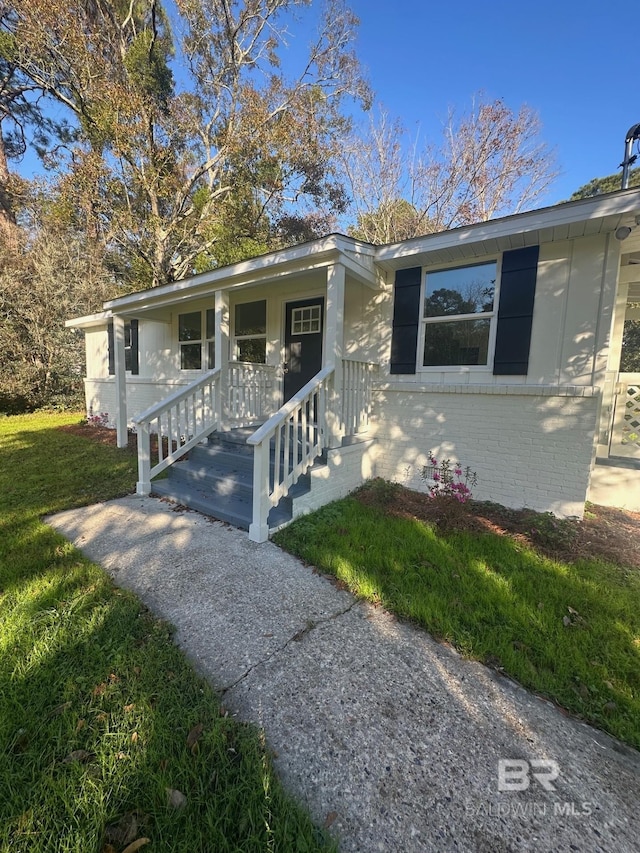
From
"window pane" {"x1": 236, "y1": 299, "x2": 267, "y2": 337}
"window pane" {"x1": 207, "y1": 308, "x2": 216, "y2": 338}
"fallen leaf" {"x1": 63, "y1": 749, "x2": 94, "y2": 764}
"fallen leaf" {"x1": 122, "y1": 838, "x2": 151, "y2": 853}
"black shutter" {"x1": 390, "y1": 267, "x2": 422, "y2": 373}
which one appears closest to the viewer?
"fallen leaf" {"x1": 122, "y1": 838, "x2": 151, "y2": 853}

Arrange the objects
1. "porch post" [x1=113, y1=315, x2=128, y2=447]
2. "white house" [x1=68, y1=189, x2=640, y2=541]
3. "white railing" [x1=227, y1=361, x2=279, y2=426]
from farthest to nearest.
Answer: "porch post" [x1=113, y1=315, x2=128, y2=447] < "white railing" [x1=227, y1=361, x2=279, y2=426] < "white house" [x1=68, y1=189, x2=640, y2=541]

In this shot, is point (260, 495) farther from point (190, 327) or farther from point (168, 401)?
point (190, 327)

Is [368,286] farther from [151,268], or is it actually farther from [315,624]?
[151,268]

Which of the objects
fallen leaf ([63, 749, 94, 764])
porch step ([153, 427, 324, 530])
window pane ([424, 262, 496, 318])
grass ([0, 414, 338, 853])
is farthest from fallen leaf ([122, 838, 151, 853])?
window pane ([424, 262, 496, 318])

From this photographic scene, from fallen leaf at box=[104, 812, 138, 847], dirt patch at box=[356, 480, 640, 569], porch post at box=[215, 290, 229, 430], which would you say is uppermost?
porch post at box=[215, 290, 229, 430]

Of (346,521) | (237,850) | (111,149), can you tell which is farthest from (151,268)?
(237,850)

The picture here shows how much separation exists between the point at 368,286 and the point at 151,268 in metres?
9.70

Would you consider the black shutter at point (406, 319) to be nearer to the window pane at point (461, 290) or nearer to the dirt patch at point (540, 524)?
the window pane at point (461, 290)

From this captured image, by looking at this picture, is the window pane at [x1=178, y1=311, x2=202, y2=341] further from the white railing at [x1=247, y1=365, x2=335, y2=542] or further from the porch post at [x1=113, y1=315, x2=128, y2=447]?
the white railing at [x1=247, y1=365, x2=335, y2=542]

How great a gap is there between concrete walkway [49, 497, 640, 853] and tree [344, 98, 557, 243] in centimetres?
1552

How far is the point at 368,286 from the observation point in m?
5.27

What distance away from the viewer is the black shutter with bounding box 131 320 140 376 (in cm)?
937

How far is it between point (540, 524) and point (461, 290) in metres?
3.03

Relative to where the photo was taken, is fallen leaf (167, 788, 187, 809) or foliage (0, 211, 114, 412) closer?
fallen leaf (167, 788, 187, 809)
